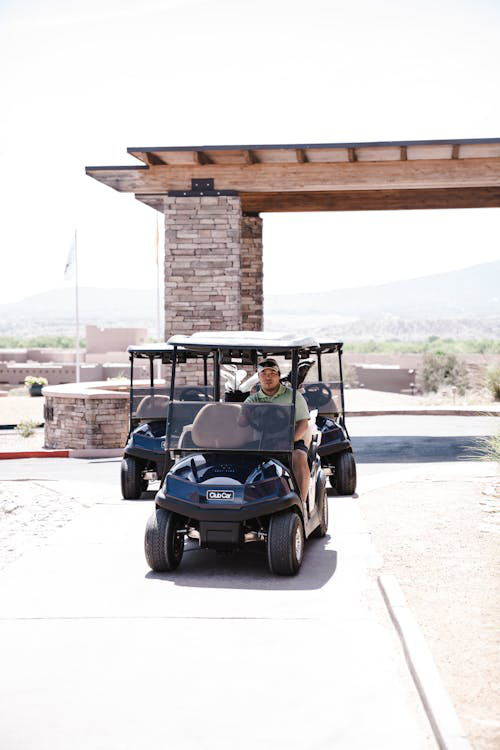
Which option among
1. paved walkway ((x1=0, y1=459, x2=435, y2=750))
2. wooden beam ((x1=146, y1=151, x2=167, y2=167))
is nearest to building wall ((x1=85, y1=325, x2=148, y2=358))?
wooden beam ((x1=146, y1=151, x2=167, y2=167))

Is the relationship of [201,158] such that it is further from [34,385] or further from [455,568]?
[34,385]

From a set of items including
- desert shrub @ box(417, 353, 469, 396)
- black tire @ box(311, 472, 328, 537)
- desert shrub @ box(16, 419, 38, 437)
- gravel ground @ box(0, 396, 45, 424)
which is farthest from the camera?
desert shrub @ box(417, 353, 469, 396)

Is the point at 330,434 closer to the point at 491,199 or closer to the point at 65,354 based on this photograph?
the point at 491,199

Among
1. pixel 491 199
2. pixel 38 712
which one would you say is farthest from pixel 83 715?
pixel 491 199

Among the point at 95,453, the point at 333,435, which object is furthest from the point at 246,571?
the point at 95,453

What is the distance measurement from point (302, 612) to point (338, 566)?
1556 millimetres

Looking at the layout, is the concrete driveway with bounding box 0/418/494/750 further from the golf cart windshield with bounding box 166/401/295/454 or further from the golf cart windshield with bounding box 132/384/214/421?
the golf cart windshield with bounding box 132/384/214/421

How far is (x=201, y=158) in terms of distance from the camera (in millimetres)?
17906

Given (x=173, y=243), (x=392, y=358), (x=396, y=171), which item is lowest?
(x=392, y=358)

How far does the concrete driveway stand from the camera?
4699 millimetres

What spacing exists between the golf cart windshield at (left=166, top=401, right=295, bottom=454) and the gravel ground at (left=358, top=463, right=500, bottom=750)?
1.33 m

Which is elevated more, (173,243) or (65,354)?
(173,243)

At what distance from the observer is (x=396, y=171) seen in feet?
59.3

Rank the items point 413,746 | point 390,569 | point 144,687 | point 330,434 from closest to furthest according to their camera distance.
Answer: point 413,746 < point 144,687 < point 390,569 < point 330,434
